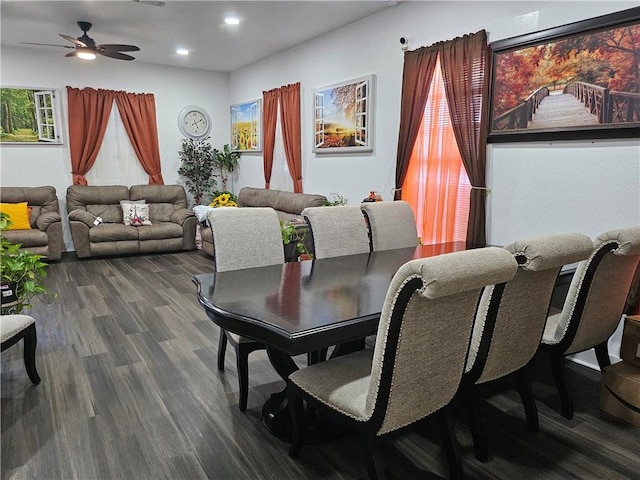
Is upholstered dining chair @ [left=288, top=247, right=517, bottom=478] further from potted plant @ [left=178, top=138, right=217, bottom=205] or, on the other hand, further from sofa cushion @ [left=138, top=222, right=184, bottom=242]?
potted plant @ [left=178, top=138, right=217, bottom=205]

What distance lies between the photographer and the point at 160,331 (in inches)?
141

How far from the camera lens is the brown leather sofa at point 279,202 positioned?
5375 mm

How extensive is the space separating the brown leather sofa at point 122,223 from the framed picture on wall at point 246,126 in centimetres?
126

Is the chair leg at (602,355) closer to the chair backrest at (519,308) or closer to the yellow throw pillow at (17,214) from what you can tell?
the chair backrest at (519,308)

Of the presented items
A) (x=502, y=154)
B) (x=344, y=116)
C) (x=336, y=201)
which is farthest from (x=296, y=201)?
(x=502, y=154)

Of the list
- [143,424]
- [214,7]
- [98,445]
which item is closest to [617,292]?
[143,424]

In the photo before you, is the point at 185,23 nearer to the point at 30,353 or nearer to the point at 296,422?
the point at 30,353

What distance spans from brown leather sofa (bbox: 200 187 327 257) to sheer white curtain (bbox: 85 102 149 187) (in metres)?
1.61

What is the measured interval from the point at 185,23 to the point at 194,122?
2.73 metres

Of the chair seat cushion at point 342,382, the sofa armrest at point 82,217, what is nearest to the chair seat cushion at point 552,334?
the chair seat cushion at point 342,382

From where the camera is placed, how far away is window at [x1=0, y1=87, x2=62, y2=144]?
6.06m

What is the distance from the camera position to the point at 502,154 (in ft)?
11.2

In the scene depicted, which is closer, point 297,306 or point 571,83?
point 297,306

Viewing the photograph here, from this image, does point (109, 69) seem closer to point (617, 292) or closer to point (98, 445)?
point (98, 445)
